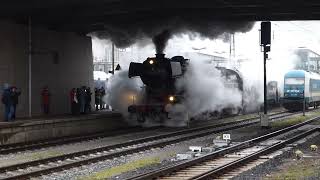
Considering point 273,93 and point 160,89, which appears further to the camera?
point 273,93

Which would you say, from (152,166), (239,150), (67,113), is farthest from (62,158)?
(67,113)

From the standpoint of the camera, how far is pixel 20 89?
69.7 ft

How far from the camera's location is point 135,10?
2062 cm

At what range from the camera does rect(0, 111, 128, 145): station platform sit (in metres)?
17.3

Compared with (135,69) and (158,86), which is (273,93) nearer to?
(158,86)

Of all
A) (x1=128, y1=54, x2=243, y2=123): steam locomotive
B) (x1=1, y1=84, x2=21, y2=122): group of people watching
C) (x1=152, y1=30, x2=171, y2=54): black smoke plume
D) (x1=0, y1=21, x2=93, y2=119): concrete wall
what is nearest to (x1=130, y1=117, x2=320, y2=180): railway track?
(x1=128, y1=54, x2=243, y2=123): steam locomotive

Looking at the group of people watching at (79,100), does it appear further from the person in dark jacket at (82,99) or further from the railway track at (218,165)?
the railway track at (218,165)

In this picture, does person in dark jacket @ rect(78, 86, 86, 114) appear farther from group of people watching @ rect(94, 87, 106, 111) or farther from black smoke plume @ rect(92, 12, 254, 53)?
group of people watching @ rect(94, 87, 106, 111)

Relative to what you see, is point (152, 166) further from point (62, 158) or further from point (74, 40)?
point (74, 40)

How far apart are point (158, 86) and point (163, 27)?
2.64 m

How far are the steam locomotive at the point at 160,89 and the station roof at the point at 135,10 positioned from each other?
206 centimetres

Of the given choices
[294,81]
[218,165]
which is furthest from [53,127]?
[294,81]

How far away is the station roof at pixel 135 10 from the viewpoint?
61.6 feet

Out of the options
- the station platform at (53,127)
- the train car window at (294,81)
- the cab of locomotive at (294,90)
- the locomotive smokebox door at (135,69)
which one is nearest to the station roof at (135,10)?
the locomotive smokebox door at (135,69)
